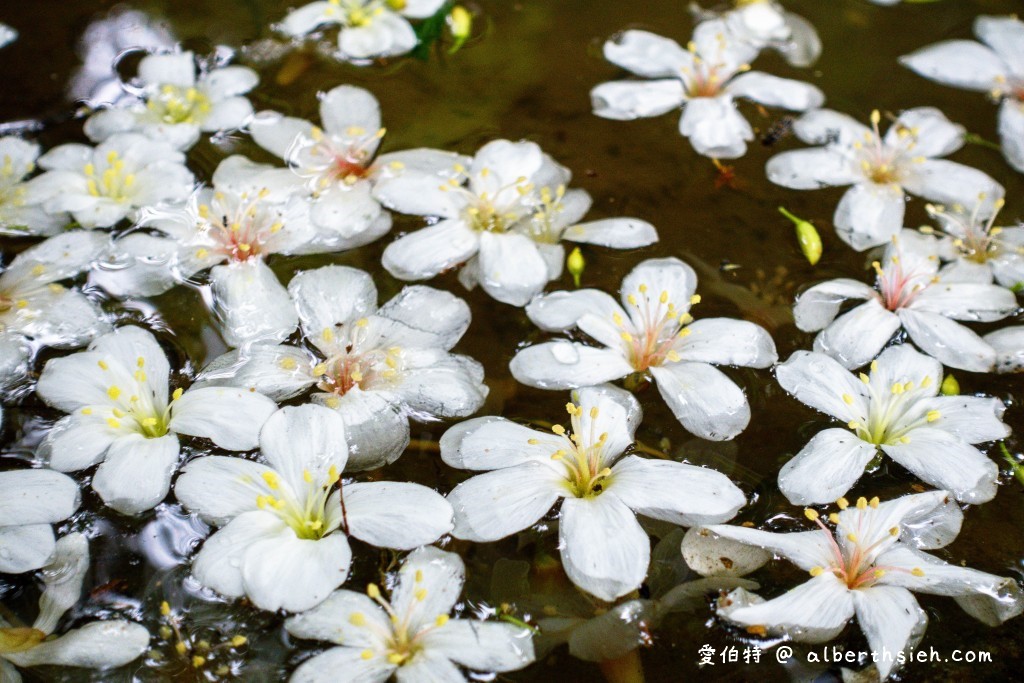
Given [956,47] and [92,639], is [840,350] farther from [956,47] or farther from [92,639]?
[92,639]

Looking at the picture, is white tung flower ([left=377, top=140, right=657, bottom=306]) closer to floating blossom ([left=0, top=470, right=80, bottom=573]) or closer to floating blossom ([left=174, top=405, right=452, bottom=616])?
floating blossom ([left=174, top=405, right=452, bottom=616])

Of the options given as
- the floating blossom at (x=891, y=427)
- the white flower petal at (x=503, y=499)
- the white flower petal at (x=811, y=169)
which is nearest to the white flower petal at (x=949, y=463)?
the floating blossom at (x=891, y=427)

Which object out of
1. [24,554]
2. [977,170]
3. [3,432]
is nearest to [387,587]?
[24,554]

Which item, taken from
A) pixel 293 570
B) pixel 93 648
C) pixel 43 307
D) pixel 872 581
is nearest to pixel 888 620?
pixel 872 581

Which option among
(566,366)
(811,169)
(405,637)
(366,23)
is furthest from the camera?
(366,23)

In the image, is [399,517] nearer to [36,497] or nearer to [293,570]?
[293,570]

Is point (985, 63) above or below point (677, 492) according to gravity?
above

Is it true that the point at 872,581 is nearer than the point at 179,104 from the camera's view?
Yes
